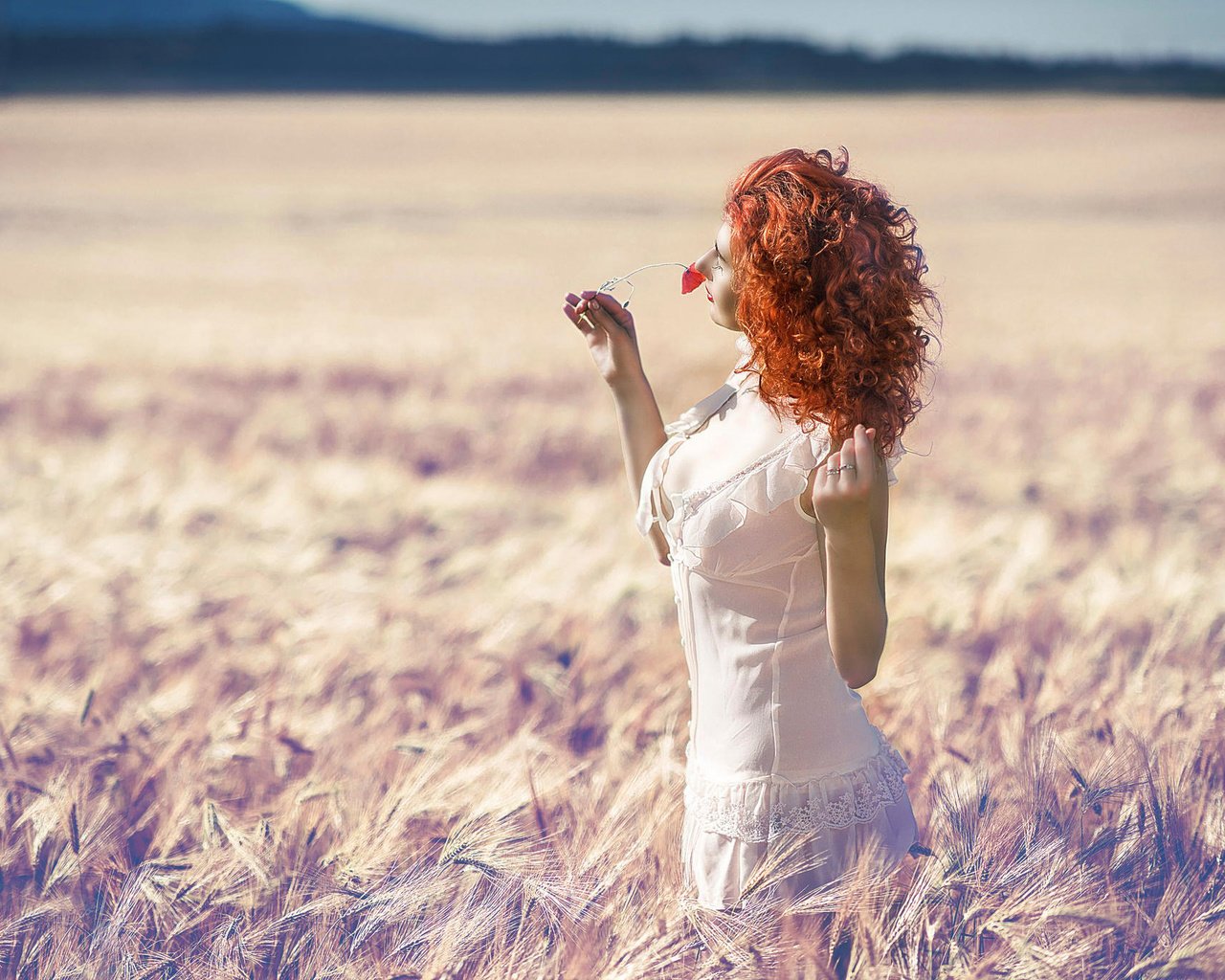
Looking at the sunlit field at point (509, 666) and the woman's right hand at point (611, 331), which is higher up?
the woman's right hand at point (611, 331)

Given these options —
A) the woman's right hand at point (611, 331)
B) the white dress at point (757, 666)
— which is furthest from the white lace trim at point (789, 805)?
the woman's right hand at point (611, 331)

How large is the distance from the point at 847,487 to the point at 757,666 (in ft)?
0.75

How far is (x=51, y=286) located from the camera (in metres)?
8.91

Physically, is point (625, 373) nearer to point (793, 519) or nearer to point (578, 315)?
point (578, 315)

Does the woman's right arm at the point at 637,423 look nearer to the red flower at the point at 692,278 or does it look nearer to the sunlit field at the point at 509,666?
the red flower at the point at 692,278

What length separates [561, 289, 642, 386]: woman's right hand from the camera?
1.25 m

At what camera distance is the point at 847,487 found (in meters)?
0.98

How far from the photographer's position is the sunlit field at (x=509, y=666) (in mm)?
1186


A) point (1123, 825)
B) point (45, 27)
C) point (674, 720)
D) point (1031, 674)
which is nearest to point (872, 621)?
point (1123, 825)

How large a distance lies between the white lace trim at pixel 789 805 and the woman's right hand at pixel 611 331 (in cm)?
43

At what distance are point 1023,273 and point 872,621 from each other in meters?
8.02

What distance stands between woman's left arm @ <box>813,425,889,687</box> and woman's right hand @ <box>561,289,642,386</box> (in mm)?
280

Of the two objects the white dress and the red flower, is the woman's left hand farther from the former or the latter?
the red flower

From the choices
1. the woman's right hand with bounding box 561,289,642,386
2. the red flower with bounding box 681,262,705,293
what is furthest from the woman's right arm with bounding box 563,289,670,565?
the red flower with bounding box 681,262,705,293
